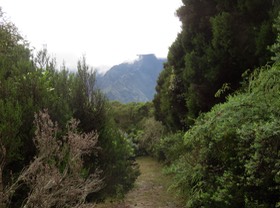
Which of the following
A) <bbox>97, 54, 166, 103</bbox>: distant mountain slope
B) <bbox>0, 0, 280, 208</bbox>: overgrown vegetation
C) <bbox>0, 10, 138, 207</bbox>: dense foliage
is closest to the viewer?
<bbox>0, 0, 280, 208</bbox>: overgrown vegetation

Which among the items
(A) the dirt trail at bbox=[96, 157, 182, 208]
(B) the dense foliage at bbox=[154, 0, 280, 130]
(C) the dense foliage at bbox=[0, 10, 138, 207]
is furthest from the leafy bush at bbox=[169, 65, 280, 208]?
(A) the dirt trail at bbox=[96, 157, 182, 208]

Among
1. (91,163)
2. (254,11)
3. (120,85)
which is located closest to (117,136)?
(91,163)

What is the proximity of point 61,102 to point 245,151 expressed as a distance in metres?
4.12

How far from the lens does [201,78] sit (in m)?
9.90

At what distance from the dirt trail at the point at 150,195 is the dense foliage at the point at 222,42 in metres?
3.15

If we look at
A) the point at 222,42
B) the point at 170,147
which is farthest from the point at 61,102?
the point at 170,147

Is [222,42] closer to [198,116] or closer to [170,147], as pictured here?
[198,116]

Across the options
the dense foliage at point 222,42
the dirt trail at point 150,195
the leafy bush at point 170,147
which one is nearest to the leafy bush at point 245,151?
the dense foliage at point 222,42

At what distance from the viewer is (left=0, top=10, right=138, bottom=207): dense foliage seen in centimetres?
557

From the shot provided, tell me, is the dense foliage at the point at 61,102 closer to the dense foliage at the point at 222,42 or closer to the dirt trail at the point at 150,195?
the dirt trail at the point at 150,195

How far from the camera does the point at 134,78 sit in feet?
269

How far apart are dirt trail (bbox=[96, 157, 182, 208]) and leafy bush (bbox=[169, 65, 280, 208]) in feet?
11.5

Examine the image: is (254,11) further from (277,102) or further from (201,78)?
(277,102)

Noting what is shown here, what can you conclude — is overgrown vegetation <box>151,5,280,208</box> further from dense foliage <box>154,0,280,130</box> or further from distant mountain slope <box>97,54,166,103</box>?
distant mountain slope <box>97,54,166,103</box>
